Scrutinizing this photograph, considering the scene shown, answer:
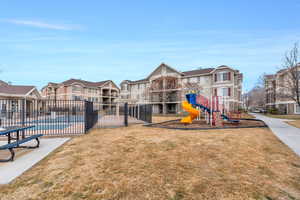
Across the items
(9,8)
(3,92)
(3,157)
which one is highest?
(9,8)

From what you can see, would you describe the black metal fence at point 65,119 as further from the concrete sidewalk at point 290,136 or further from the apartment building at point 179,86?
the apartment building at point 179,86

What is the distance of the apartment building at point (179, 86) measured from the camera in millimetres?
31609

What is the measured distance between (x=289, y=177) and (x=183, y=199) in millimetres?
3047

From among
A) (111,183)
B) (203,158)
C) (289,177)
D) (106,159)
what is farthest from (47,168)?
(289,177)

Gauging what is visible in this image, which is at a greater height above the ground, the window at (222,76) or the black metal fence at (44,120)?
the window at (222,76)

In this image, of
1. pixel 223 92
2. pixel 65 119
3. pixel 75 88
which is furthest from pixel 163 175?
pixel 75 88

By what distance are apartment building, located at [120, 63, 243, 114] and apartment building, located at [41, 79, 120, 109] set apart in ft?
39.9

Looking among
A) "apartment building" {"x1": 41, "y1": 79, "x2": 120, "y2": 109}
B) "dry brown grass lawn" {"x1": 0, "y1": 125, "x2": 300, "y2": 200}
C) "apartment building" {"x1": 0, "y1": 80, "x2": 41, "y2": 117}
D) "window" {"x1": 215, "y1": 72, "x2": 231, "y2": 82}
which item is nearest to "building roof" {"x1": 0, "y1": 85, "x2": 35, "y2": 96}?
"apartment building" {"x1": 0, "y1": 80, "x2": 41, "y2": 117}

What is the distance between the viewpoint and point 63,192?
3.22 meters

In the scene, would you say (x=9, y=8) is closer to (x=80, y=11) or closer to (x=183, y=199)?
(x=80, y=11)

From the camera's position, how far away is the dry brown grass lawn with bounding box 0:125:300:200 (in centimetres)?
315

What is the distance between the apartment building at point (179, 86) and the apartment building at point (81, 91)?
1216 cm

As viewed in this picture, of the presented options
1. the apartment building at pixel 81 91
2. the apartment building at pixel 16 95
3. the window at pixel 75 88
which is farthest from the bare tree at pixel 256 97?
the apartment building at pixel 16 95

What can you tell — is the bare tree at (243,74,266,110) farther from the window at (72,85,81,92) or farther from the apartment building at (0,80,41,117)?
the apartment building at (0,80,41,117)
